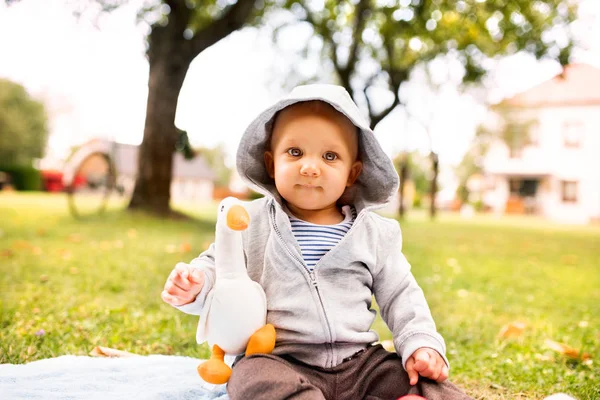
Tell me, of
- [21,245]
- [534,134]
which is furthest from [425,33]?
[534,134]

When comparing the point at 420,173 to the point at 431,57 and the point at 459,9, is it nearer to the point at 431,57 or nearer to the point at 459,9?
the point at 431,57

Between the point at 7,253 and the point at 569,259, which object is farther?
the point at 569,259

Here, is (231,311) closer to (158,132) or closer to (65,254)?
(65,254)

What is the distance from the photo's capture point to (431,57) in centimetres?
1454

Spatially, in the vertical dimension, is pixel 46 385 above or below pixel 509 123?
below

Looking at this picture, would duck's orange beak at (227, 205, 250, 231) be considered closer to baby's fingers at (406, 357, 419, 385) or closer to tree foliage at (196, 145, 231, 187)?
baby's fingers at (406, 357, 419, 385)

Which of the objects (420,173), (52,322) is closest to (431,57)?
(52,322)

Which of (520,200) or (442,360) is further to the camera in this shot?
(520,200)

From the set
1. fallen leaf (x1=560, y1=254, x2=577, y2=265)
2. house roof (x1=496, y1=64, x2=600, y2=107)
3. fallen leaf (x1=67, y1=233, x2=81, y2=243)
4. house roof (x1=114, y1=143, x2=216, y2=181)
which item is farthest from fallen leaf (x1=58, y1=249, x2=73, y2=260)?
house roof (x1=114, y1=143, x2=216, y2=181)

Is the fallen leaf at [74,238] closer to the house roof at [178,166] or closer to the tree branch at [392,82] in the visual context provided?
the tree branch at [392,82]

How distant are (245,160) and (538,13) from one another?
375 inches

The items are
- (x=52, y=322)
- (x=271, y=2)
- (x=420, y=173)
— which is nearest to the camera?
(x=52, y=322)

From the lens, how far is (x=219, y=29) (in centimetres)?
829

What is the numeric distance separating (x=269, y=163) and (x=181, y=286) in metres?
0.58
